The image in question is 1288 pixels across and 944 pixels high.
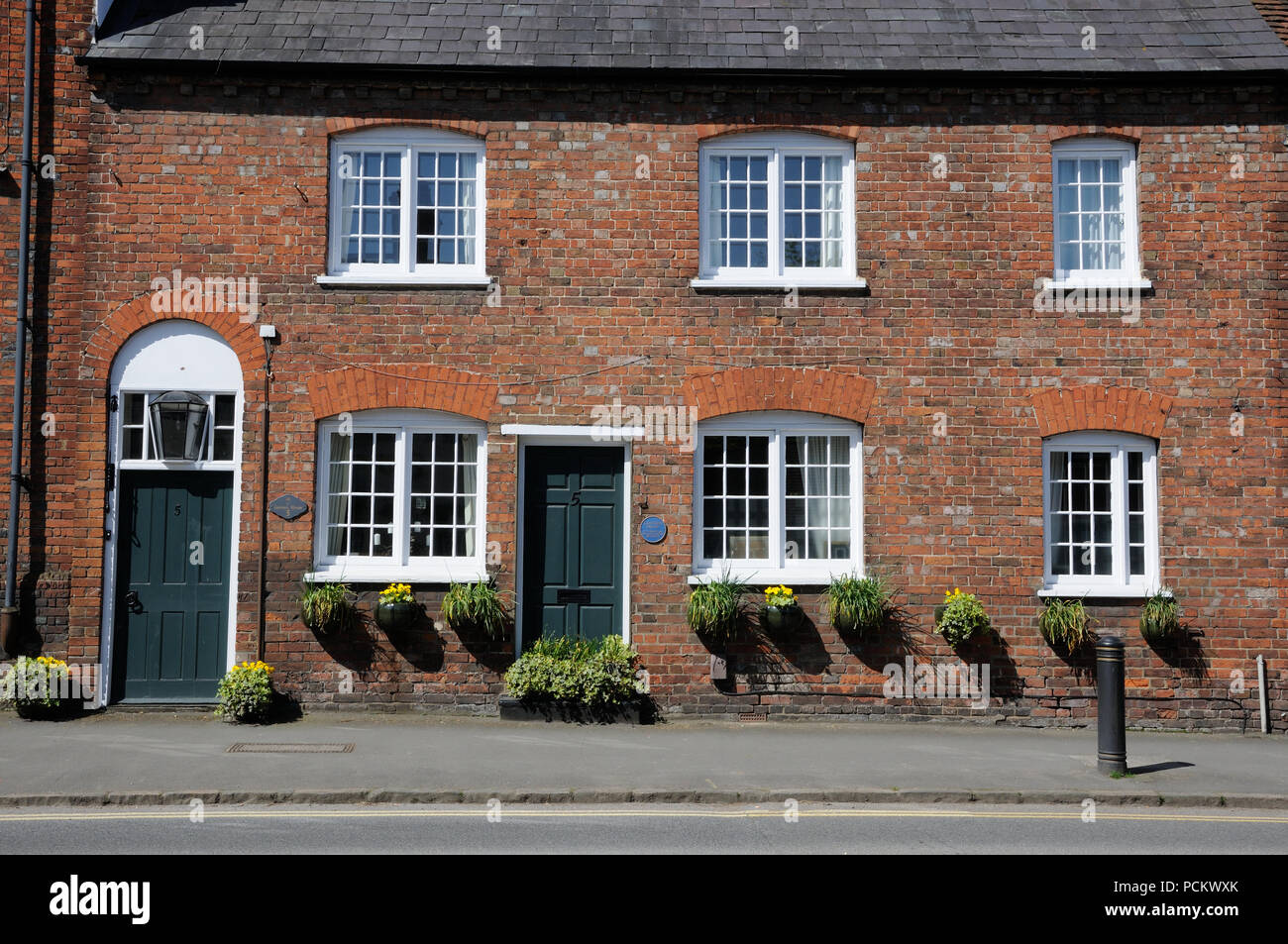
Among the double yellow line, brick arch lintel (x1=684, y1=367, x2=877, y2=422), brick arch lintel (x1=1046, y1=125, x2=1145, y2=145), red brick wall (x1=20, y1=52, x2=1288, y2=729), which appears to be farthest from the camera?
brick arch lintel (x1=1046, y1=125, x2=1145, y2=145)

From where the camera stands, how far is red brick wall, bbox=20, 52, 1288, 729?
11.7 meters

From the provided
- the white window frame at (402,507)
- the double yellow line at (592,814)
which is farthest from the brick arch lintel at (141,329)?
the double yellow line at (592,814)

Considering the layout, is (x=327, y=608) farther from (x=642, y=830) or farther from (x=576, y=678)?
(x=642, y=830)

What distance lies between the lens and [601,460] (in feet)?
39.2

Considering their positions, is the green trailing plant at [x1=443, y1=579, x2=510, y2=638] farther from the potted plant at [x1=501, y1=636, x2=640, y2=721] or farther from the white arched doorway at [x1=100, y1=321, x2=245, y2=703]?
the white arched doorway at [x1=100, y1=321, x2=245, y2=703]

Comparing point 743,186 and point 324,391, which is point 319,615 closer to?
point 324,391

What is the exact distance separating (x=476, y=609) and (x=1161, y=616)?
7.01 meters

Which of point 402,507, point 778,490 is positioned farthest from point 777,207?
point 402,507

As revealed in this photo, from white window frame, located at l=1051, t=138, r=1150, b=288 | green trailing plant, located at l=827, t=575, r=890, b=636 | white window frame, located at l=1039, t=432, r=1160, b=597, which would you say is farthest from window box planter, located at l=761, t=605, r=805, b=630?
white window frame, located at l=1051, t=138, r=1150, b=288

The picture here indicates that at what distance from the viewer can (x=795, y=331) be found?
39.1 ft

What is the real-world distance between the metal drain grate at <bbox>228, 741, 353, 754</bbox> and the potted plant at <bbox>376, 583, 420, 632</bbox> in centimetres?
157

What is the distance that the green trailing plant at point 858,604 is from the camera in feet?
37.6

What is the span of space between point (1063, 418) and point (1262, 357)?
7.40 ft

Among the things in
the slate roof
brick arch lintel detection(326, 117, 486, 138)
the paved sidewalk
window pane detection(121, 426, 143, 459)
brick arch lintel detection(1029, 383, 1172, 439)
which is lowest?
the paved sidewalk
